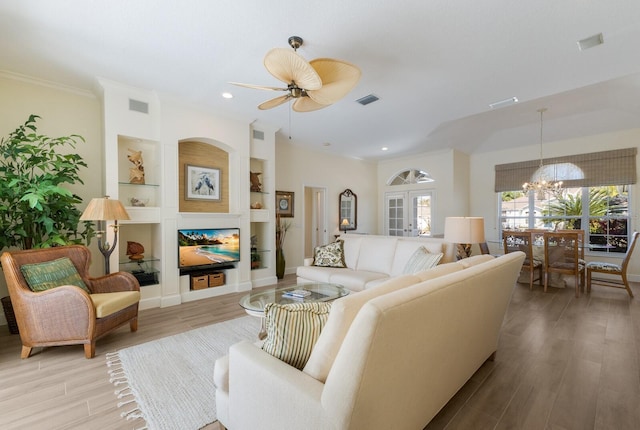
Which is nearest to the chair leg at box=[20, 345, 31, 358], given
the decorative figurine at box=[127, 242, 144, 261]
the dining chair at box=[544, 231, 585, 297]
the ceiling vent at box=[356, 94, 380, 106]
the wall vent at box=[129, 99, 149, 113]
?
the decorative figurine at box=[127, 242, 144, 261]

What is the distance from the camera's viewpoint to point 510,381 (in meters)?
2.14

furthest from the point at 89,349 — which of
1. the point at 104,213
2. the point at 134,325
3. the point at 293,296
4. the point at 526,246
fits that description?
the point at 526,246

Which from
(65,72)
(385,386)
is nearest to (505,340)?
(385,386)

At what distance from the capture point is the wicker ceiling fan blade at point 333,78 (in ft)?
7.51

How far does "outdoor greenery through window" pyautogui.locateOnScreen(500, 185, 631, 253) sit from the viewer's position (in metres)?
5.46

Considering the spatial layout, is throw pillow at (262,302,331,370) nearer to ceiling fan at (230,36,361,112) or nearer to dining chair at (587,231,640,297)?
ceiling fan at (230,36,361,112)

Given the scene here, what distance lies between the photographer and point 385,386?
1.09 m

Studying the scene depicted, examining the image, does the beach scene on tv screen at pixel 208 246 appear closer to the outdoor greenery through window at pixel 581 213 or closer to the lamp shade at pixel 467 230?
the lamp shade at pixel 467 230

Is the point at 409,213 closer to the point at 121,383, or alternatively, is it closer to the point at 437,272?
the point at 437,272

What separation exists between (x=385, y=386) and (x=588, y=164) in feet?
23.1

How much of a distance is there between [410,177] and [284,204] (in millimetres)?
3662

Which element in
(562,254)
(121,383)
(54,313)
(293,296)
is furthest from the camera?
(562,254)

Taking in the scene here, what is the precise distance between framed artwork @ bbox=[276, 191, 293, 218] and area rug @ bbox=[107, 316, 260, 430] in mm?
3165

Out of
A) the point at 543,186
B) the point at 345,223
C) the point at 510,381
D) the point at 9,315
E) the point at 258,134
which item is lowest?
the point at 510,381
